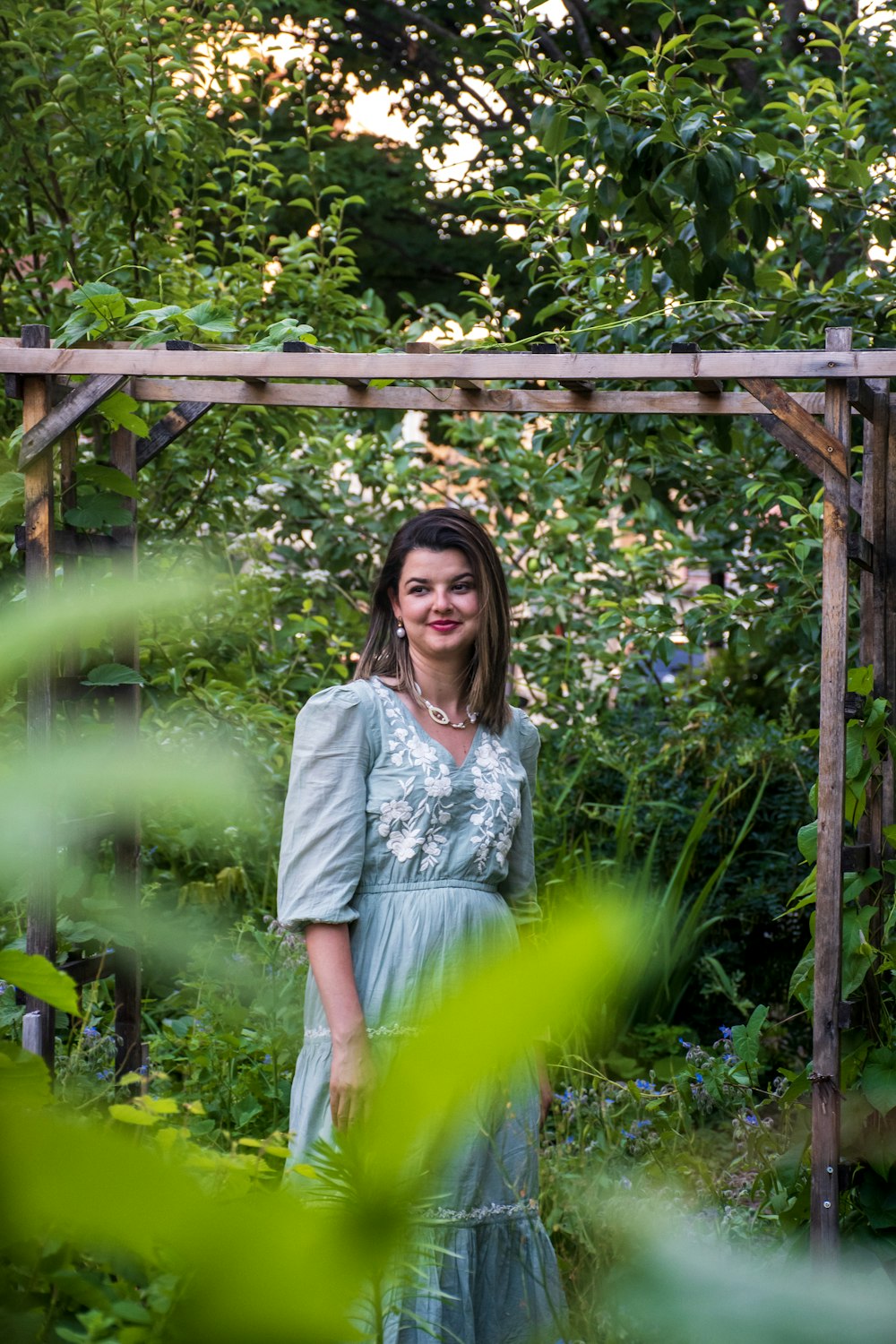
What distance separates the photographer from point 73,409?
9.08 ft

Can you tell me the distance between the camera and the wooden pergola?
8.59 feet

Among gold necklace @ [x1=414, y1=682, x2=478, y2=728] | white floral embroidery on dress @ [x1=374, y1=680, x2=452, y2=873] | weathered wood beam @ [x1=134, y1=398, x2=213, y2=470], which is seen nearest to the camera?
white floral embroidery on dress @ [x1=374, y1=680, x2=452, y2=873]

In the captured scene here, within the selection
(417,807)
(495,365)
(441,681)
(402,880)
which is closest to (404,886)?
(402,880)

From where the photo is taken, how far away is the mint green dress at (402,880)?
217 centimetres

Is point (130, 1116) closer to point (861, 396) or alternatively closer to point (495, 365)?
point (495, 365)

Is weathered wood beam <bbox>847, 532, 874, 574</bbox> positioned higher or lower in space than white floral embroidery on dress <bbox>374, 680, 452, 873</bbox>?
higher

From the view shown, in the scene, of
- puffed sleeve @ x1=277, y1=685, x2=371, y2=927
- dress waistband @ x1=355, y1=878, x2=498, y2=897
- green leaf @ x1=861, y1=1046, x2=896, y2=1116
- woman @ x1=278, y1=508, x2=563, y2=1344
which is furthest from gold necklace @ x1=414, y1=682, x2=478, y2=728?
green leaf @ x1=861, y1=1046, x2=896, y2=1116

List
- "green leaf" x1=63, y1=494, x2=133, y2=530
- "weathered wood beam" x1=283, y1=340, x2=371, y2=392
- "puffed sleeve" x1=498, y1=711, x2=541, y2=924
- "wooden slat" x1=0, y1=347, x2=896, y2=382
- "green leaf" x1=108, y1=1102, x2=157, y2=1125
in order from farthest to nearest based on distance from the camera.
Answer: "green leaf" x1=63, y1=494, x2=133, y2=530 < "weathered wood beam" x1=283, y1=340, x2=371, y2=392 < "wooden slat" x1=0, y1=347, x2=896, y2=382 < "puffed sleeve" x1=498, y1=711, x2=541, y2=924 < "green leaf" x1=108, y1=1102, x2=157, y2=1125

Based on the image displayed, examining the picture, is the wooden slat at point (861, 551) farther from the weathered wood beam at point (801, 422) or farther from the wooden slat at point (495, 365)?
the wooden slat at point (495, 365)

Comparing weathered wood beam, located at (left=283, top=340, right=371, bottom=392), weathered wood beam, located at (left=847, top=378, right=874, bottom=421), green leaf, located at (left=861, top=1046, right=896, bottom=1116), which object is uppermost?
weathered wood beam, located at (left=283, top=340, right=371, bottom=392)

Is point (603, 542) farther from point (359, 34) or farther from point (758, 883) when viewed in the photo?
point (359, 34)

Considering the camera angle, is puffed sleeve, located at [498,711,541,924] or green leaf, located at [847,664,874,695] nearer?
puffed sleeve, located at [498,711,541,924]

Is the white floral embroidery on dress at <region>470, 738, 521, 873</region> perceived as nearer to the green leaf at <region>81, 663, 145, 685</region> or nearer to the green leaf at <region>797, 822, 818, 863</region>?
the green leaf at <region>797, 822, 818, 863</region>

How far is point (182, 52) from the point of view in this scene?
4020 millimetres
